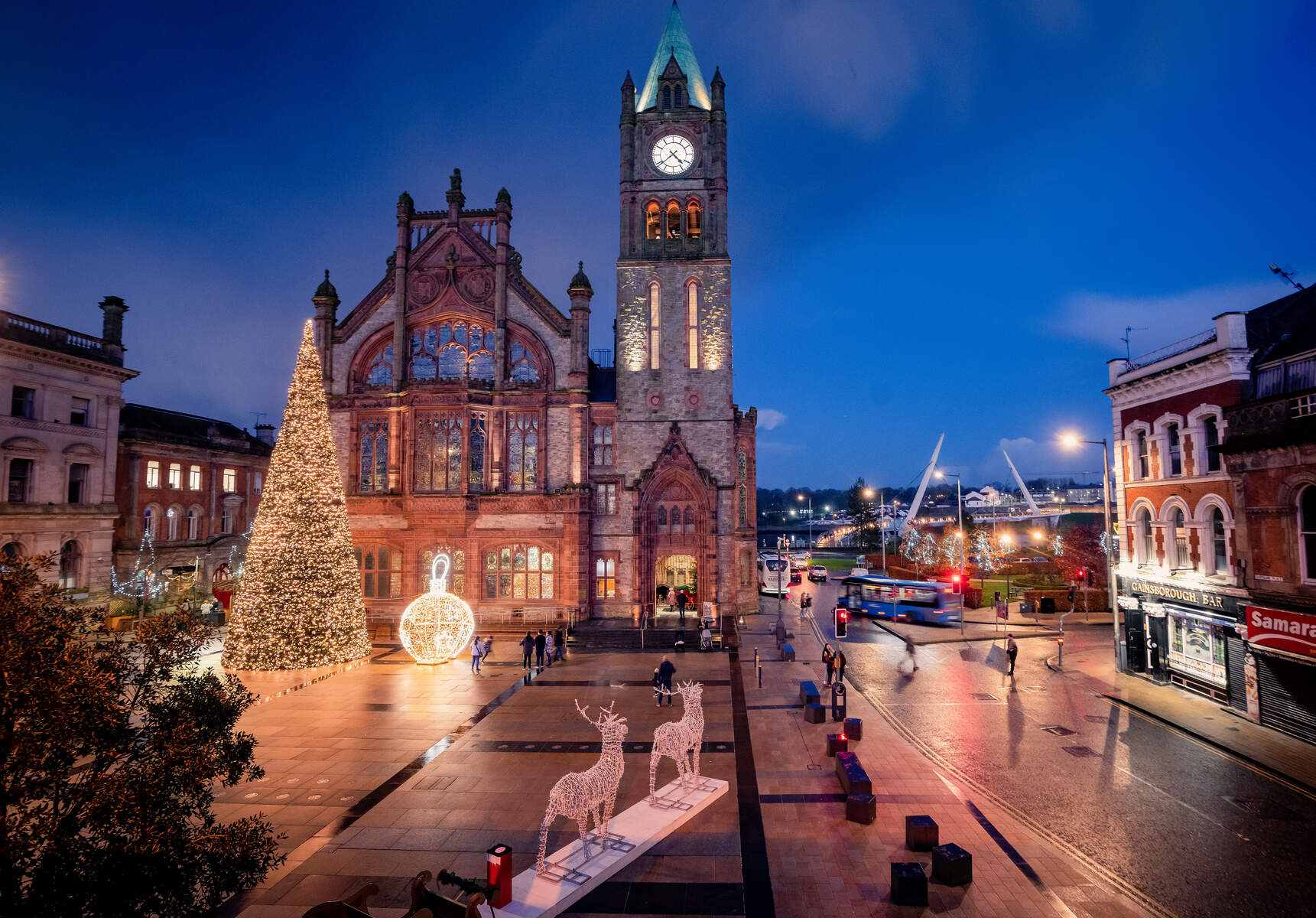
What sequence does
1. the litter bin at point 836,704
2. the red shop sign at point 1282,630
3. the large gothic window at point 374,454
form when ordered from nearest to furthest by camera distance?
the red shop sign at point 1282,630 → the litter bin at point 836,704 → the large gothic window at point 374,454

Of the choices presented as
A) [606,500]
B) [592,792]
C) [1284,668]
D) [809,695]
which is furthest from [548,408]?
[1284,668]

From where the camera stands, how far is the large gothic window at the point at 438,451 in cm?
3859

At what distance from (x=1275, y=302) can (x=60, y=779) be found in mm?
34515

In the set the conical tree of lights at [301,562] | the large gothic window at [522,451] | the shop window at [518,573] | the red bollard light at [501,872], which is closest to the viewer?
the red bollard light at [501,872]

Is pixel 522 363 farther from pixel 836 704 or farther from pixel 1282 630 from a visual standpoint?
pixel 1282 630

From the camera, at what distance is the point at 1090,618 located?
41.2m

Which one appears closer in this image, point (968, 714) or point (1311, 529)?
point (1311, 529)

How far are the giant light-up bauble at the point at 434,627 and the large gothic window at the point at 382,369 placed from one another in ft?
55.3

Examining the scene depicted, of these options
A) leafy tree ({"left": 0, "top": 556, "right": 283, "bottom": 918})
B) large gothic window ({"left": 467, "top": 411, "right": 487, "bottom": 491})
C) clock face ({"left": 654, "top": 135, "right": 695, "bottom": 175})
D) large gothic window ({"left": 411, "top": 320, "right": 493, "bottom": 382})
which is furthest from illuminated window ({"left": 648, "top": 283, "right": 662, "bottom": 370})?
leafy tree ({"left": 0, "top": 556, "right": 283, "bottom": 918})

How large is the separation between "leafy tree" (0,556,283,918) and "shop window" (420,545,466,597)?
30441mm

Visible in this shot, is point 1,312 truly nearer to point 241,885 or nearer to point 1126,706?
point 241,885

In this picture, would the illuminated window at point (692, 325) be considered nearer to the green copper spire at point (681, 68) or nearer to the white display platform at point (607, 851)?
the green copper spire at point (681, 68)

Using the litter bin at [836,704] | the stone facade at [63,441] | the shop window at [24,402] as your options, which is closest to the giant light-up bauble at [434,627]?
the litter bin at [836,704]

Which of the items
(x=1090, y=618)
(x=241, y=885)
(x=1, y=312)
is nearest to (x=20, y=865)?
(x=241, y=885)
